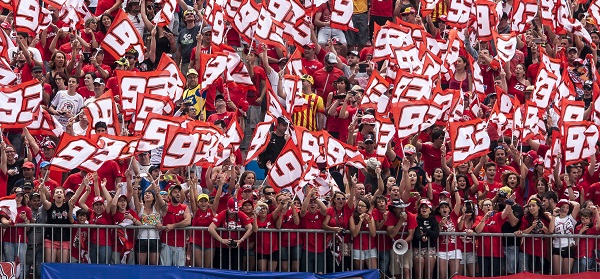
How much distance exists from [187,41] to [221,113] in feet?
8.24

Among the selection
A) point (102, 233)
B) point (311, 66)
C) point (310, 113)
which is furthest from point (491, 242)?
point (311, 66)

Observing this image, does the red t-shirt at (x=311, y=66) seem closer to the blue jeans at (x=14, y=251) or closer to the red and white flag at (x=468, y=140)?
the red and white flag at (x=468, y=140)

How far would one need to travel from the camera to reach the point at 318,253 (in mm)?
26984

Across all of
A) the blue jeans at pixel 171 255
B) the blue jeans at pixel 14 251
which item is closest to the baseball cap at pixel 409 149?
the blue jeans at pixel 171 255

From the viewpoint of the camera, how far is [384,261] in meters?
27.0

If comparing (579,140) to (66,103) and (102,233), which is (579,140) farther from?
(66,103)

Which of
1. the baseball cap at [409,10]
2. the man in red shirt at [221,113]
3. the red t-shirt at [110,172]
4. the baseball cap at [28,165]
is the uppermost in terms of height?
the baseball cap at [409,10]

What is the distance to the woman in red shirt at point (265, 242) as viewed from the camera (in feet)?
87.9

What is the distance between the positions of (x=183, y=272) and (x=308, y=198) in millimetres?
1927

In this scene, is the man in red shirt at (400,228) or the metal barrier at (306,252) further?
the man in red shirt at (400,228)

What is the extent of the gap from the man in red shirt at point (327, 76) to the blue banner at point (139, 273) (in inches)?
201

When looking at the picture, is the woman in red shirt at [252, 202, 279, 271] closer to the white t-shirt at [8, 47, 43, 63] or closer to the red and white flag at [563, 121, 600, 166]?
the red and white flag at [563, 121, 600, 166]

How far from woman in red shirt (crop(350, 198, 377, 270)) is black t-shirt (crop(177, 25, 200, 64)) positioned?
5.86 metres

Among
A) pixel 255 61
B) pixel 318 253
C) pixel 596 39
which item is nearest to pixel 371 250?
pixel 318 253
